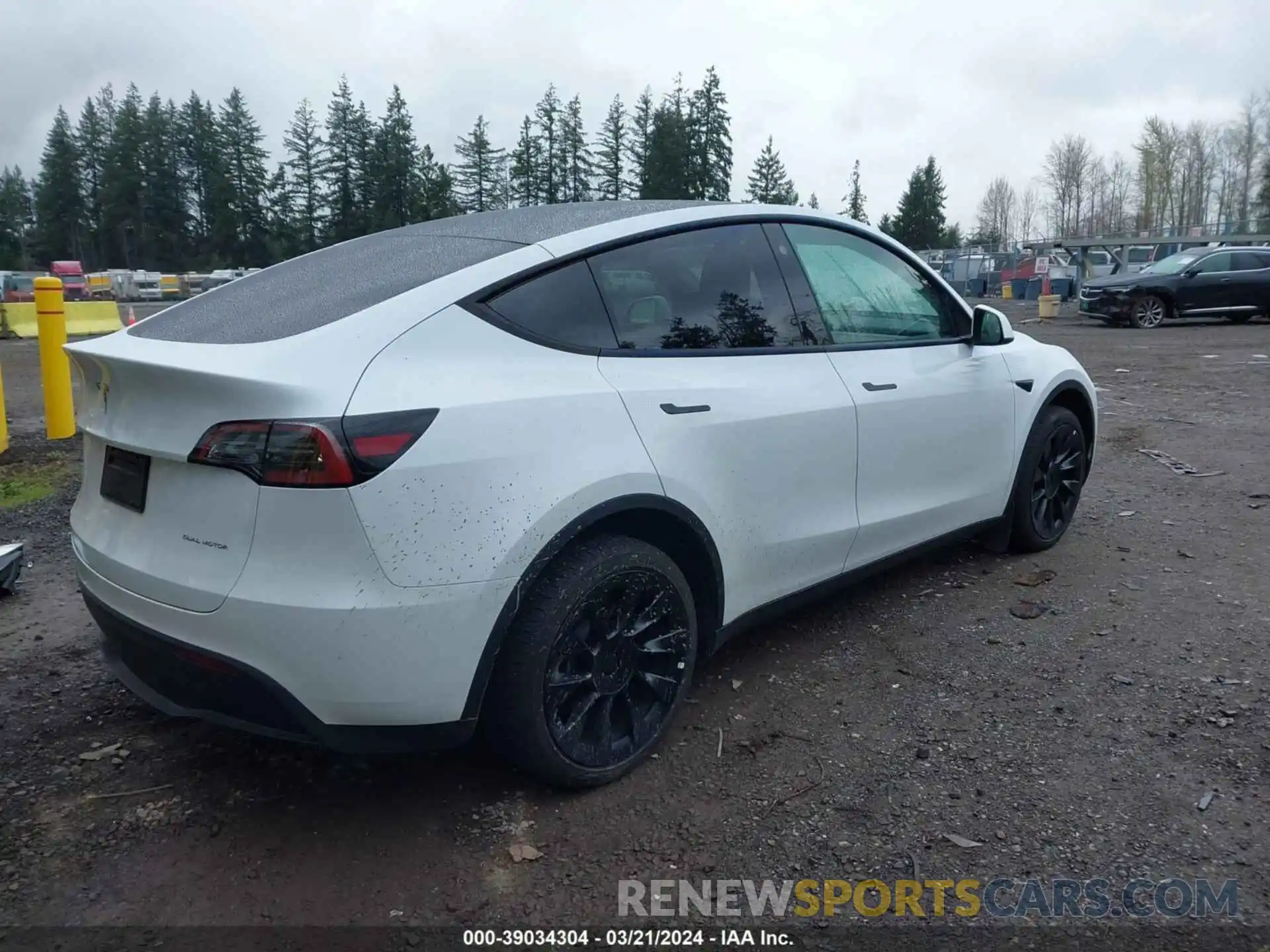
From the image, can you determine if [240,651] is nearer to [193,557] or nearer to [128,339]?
[193,557]

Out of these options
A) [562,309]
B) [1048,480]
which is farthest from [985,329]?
[562,309]

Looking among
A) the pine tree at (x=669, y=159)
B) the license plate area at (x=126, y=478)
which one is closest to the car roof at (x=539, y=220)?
the license plate area at (x=126, y=478)

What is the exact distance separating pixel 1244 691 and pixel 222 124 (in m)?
98.9

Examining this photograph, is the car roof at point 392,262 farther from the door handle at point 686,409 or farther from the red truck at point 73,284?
the red truck at point 73,284

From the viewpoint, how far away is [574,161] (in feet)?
249

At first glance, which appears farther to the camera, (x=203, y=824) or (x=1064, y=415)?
(x=1064, y=415)

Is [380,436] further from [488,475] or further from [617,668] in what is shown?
[617,668]

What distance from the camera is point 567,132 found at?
251ft

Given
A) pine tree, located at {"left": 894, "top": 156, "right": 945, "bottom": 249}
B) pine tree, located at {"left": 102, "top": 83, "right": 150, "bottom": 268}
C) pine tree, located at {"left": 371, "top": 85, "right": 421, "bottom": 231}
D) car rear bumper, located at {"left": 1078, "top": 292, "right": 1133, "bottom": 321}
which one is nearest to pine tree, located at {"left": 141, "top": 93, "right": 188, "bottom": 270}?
pine tree, located at {"left": 102, "top": 83, "right": 150, "bottom": 268}

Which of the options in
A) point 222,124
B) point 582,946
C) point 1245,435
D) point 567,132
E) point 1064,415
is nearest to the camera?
point 582,946

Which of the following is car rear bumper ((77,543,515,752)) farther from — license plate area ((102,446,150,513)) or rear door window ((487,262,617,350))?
rear door window ((487,262,617,350))

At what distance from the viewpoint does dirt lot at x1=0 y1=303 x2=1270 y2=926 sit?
2.46 m

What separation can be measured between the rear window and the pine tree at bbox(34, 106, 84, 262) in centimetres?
10267

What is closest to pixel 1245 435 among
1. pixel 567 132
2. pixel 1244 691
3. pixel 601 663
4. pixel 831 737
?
pixel 1244 691
